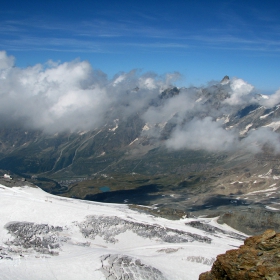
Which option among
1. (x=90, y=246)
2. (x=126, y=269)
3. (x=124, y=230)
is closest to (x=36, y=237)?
(x=90, y=246)

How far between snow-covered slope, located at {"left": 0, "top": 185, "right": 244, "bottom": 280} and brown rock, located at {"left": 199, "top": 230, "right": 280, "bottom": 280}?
27.5 m

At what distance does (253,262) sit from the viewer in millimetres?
31328

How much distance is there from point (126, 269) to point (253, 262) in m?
32.6

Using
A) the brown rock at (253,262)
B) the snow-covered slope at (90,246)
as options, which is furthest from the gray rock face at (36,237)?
the brown rock at (253,262)

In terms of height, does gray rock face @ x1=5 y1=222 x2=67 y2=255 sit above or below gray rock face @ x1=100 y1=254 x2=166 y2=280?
below

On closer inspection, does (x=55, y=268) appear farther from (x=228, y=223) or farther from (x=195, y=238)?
(x=228, y=223)

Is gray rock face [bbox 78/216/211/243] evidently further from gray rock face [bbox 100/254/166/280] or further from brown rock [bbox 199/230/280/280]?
brown rock [bbox 199/230/280/280]

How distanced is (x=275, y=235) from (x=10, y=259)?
46.1 m

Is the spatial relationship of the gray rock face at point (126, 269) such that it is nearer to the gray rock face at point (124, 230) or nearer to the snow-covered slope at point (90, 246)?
the snow-covered slope at point (90, 246)

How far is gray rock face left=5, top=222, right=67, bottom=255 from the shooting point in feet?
230

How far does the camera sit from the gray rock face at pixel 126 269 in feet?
185

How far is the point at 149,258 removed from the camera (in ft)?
223

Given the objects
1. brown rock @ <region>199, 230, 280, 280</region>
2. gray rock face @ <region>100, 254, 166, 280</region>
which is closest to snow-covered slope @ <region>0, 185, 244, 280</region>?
gray rock face @ <region>100, 254, 166, 280</region>

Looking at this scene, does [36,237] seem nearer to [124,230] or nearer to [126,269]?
[124,230]
